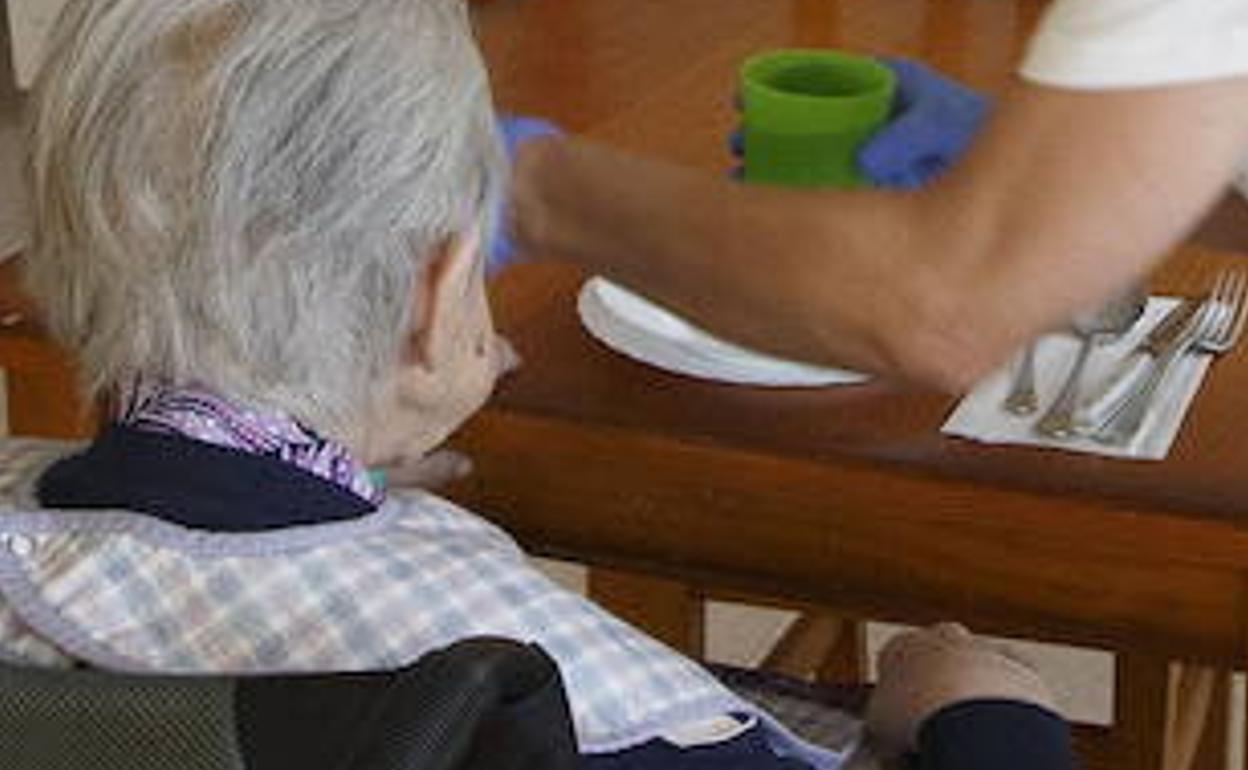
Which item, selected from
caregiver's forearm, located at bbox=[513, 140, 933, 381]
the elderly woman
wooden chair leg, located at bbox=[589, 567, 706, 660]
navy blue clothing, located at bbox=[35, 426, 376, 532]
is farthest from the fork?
wooden chair leg, located at bbox=[589, 567, 706, 660]

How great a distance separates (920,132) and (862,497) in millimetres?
289

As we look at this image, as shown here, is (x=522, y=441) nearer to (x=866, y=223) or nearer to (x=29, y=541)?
(x=866, y=223)

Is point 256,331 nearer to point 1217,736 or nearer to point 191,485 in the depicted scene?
point 191,485

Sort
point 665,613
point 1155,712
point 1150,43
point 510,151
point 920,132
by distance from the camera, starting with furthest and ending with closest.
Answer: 1. point 665,613
2. point 1155,712
3. point 920,132
4. point 510,151
5. point 1150,43

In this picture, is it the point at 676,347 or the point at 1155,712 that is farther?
the point at 1155,712

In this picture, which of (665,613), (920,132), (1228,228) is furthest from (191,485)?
(665,613)

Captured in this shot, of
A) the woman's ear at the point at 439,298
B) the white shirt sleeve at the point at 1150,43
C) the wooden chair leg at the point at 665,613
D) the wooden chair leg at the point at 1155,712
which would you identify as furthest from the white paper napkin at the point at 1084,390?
the wooden chair leg at the point at 665,613

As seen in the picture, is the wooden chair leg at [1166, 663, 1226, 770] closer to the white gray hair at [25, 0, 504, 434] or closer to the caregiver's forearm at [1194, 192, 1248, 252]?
the caregiver's forearm at [1194, 192, 1248, 252]

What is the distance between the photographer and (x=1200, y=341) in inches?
59.6

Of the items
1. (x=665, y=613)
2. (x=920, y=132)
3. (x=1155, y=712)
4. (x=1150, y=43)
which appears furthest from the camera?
(x=665, y=613)

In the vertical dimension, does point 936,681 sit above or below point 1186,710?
above

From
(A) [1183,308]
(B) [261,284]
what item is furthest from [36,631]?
(A) [1183,308]

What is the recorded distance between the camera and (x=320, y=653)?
1138 mm

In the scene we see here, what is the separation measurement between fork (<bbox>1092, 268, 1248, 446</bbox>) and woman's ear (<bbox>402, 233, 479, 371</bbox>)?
0.39 metres
